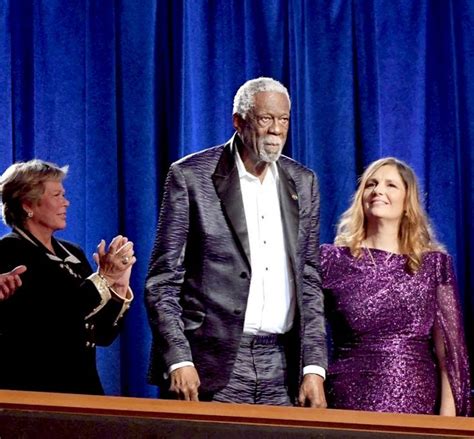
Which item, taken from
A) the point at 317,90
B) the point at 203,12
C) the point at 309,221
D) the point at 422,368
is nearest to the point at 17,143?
the point at 203,12

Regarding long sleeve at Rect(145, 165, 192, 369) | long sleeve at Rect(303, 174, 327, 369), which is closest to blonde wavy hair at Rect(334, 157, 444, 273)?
long sleeve at Rect(303, 174, 327, 369)

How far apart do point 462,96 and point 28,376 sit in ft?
6.13

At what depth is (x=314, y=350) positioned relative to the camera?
2.62 metres

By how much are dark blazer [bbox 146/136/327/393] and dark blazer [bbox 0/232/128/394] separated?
0.95 ft

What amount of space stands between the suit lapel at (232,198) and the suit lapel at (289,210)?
11 centimetres

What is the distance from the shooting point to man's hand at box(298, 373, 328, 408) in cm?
255

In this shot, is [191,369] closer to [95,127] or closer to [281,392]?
[281,392]

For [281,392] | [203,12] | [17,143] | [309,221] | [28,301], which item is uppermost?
[203,12]

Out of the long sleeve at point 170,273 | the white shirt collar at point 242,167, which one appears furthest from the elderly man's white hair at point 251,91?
the long sleeve at point 170,273

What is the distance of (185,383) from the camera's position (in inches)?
96.7

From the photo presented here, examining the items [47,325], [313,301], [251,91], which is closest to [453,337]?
[313,301]

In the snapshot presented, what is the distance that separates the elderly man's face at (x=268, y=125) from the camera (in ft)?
8.53

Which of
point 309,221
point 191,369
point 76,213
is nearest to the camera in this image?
point 191,369

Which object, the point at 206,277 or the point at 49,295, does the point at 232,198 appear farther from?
the point at 49,295
